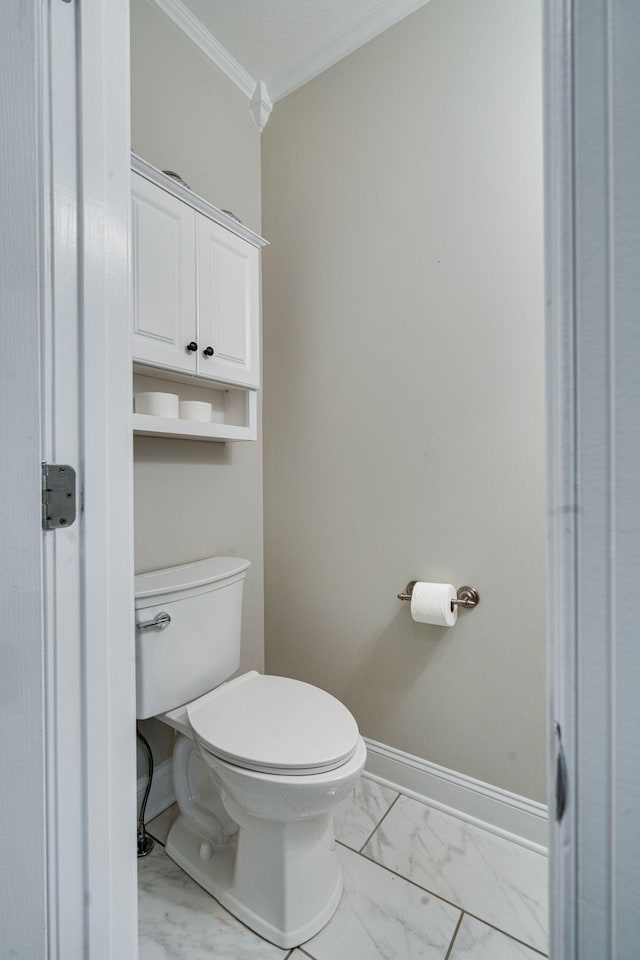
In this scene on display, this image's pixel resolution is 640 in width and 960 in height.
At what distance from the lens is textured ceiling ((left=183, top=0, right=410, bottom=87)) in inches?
56.1

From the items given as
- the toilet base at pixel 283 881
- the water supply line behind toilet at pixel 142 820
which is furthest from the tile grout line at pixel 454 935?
the water supply line behind toilet at pixel 142 820

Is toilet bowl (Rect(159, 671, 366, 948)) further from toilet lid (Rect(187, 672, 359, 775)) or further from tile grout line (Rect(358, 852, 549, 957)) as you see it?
tile grout line (Rect(358, 852, 549, 957))

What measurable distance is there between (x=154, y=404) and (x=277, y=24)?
1.38m

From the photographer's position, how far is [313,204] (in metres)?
1.63

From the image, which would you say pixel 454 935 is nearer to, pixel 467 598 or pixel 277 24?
pixel 467 598

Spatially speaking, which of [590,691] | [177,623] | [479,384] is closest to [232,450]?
[177,623]

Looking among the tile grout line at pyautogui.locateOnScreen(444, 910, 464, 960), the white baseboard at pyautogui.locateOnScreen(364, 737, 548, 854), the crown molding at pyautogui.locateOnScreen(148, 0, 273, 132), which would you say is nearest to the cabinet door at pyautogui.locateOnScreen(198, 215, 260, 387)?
the crown molding at pyautogui.locateOnScreen(148, 0, 273, 132)

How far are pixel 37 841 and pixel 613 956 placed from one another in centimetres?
60

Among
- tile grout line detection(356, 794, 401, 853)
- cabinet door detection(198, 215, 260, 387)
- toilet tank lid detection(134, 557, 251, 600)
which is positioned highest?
cabinet door detection(198, 215, 260, 387)

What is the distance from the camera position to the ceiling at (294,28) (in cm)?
142

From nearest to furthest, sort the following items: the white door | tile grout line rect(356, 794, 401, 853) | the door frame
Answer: the door frame, the white door, tile grout line rect(356, 794, 401, 853)

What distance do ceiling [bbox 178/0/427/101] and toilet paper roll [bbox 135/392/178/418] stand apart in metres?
1.31

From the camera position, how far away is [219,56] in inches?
61.6

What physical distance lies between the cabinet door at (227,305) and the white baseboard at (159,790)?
1.24 metres
